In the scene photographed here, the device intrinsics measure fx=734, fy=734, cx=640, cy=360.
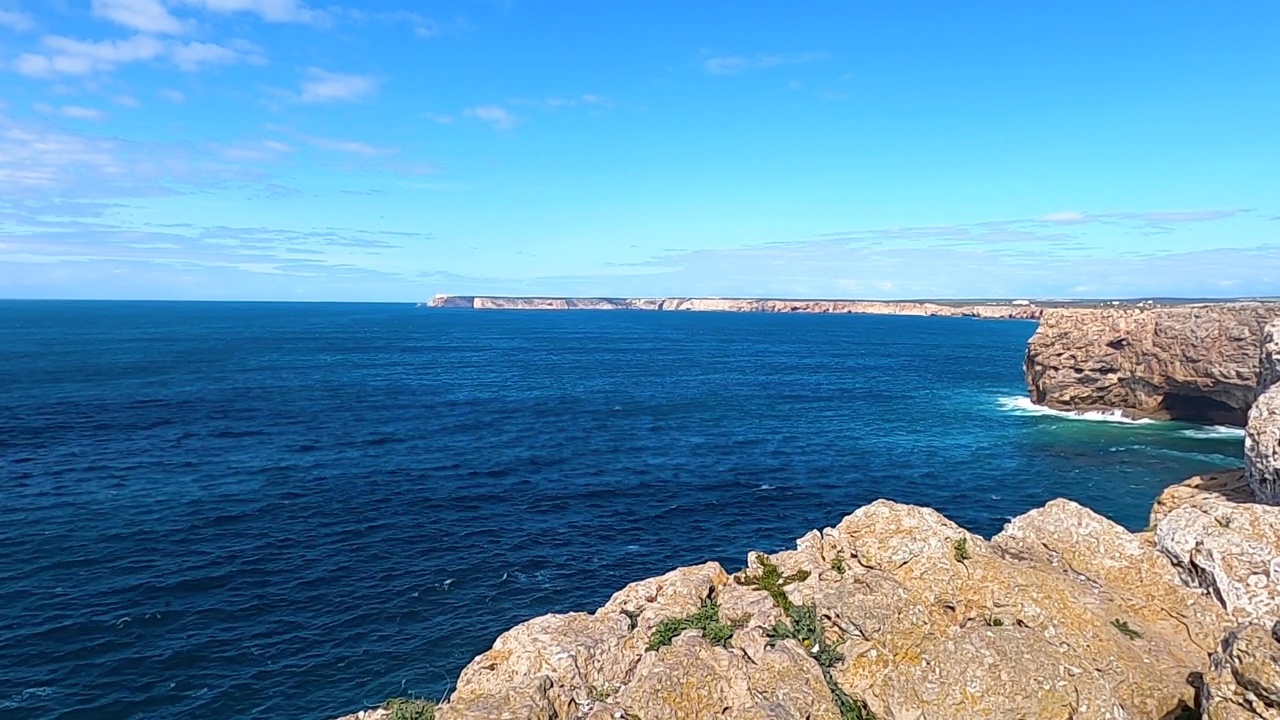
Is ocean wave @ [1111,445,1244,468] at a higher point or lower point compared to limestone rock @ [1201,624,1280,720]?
lower

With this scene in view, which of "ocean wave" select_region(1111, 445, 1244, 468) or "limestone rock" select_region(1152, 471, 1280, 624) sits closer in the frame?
"limestone rock" select_region(1152, 471, 1280, 624)

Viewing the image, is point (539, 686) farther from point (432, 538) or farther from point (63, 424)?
point (63, 424)

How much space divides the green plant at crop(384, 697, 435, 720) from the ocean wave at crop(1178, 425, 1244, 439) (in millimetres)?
97319

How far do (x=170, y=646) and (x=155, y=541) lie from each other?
16.4m

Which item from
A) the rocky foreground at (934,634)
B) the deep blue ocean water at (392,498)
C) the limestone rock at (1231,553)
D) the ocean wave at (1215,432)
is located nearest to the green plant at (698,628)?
the rocky foreground at (934,634)

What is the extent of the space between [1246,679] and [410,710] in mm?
21193

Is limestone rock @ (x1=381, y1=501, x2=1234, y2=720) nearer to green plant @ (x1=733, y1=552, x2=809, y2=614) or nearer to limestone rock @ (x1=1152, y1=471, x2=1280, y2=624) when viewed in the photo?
green plant @ (x1=733, y1=552, x2=809, y2=614)


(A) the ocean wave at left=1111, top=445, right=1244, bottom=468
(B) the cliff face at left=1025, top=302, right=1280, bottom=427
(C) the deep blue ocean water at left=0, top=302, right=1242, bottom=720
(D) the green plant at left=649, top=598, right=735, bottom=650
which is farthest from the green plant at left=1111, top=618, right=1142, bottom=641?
(B) the cliff face at left=1025, top=302, right=1280, bottom=427

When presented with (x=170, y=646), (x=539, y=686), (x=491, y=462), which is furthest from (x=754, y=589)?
(x=491, y=462)

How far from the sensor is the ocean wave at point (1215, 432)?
86688mm

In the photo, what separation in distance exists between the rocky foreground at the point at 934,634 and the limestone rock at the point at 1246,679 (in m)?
0.04

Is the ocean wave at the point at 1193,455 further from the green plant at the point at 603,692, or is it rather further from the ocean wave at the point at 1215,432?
the green plant at the point at 603,692

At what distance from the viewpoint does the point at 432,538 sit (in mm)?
55469

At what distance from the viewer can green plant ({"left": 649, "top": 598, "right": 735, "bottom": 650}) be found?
2317 cm
